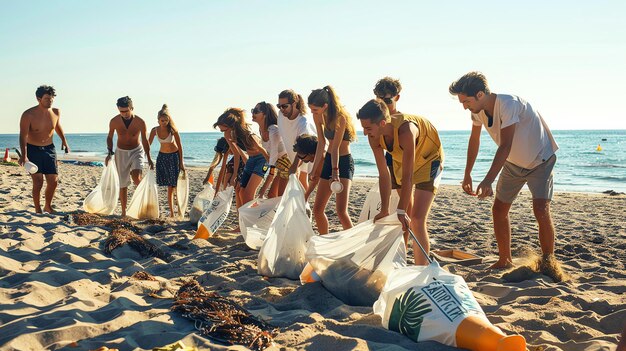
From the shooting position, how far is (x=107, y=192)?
7.96 meters

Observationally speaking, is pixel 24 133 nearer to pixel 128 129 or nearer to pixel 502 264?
pixel 128 129

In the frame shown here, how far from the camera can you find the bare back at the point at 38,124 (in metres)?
7.40

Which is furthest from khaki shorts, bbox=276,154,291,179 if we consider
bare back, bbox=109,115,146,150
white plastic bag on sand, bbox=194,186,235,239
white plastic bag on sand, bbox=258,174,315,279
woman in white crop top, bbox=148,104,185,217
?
bare back, bbox=109,115,146,150

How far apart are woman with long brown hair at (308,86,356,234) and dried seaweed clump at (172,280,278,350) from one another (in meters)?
1.82

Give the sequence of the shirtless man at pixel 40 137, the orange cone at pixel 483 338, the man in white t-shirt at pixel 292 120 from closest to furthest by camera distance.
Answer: the orange cone at pixel 483 338 → the man in white t-shirt at pixel 292 120 → the shirtless man at pixel 40 137

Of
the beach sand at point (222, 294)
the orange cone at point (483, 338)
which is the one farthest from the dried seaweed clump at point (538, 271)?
the orange cone at point (483, 338)

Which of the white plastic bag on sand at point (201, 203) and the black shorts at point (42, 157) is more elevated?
the black shorts at point (42, 157)

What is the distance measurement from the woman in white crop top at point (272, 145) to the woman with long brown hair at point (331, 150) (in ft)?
3.21

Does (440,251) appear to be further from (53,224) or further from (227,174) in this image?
(53,224)

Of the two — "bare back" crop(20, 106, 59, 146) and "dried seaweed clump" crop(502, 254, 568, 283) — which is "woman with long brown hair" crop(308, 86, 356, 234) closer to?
"dried seaweed clump" crop(502, 254, 568, 283)

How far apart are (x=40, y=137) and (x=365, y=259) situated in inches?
Answer: 206

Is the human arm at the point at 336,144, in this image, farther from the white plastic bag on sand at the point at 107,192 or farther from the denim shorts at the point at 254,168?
the white plastic bag on sand at the point at 107,192

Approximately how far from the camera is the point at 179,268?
4.81m

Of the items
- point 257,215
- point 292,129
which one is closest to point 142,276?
point 257,215
